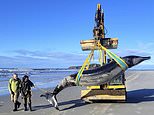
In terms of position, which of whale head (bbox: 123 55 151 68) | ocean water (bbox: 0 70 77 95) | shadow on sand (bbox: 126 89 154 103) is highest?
whale head (bbox: 123 55 151 68)

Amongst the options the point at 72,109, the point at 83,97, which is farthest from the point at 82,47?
the point at 72,109

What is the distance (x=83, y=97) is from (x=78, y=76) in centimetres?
236

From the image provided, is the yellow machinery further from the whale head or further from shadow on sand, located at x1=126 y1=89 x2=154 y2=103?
the whale head

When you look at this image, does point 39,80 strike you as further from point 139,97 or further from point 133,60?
point 133,60

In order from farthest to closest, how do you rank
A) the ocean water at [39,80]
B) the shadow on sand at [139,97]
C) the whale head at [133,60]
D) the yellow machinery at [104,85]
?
the ocean water at [39,80] → the shadow on sand at [139,97] → the yellow machinery at [104,85] → the whale head at [133,60]

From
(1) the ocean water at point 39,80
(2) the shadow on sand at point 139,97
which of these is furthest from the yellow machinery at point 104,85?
(1) the ocean water at point 39,80

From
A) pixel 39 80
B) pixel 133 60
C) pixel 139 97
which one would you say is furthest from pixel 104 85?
pixel 39 80

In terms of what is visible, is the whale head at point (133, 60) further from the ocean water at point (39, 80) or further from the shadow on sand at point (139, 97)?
the ocean water at point (39, 80)

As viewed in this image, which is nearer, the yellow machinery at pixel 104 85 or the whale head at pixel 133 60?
the whale head at pixel 133 60

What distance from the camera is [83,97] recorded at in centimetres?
1562

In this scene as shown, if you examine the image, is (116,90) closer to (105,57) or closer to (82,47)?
(105,57)

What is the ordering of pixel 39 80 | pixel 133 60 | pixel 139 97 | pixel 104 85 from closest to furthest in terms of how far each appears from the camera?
pixel 133 60, pixel 104 85, pixel 139 97, pixel 39 80

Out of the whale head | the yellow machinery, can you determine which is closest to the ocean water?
the yellow machinery

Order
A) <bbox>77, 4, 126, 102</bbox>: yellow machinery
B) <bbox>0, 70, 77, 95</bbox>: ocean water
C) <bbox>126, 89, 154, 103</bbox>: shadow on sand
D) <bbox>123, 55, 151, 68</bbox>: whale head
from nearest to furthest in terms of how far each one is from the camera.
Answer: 1. <bbox>123, 55, 151, 68</bbox>: whale head
2. <bbox>77, 4, 126, 102</bbox>: yellow machinery
3. <bbox>126, 89, 154, 103</bbox>: shadow on sand
4. <bbox>0, 70, 77, 95</bbox>: ocean water
